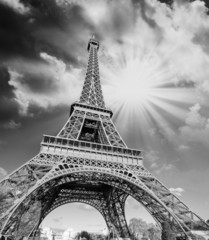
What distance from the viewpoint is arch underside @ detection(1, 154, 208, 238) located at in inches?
664

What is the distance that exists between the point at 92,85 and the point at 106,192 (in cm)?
1897

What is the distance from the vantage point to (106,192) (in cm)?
3012

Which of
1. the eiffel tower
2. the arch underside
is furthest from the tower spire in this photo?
the arch underside

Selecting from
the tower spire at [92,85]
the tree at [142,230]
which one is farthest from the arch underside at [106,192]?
the tree at [142,230]

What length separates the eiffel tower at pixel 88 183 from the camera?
53.6 ft

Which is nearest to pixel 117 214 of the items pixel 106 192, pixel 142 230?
pixel 106 192

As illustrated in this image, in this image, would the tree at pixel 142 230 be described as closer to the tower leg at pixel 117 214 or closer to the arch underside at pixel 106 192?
the tower leg at pixel 117 214

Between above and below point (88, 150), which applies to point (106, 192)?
below

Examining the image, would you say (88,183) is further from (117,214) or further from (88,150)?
(88,150)

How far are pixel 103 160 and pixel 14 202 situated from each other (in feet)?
32.3

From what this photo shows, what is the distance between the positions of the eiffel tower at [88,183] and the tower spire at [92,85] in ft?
0.81

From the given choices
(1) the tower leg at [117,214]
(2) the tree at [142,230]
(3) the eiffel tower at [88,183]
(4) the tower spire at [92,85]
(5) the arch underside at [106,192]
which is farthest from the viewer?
(2) the tree at [142,230]

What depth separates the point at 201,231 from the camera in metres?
17.2

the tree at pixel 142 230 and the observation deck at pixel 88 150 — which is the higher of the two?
the observation deck at pixel 88 150
